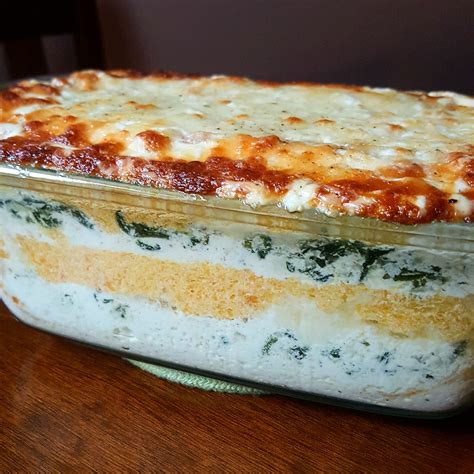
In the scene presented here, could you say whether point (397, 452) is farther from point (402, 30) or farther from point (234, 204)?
point (402, 30)

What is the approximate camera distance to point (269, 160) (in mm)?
803

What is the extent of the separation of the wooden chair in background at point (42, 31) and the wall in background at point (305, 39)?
0.46 feet

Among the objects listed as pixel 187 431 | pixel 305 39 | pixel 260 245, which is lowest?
pixel 187 431

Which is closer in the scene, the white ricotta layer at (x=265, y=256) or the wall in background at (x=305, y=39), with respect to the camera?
the white ricotta layer at (x=265, y=256)

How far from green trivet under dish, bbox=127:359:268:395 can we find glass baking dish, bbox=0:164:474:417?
2 centimetres

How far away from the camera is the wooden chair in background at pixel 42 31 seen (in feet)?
8.71

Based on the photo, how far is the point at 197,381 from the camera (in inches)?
35.2

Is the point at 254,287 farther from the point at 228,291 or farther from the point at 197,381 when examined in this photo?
the point at 197,381

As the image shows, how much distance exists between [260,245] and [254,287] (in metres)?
0.07

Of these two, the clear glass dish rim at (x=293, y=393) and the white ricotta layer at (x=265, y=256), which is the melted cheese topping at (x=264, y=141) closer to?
the white ricotta layer at (x=265, y=256)

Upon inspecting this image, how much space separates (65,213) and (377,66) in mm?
1676

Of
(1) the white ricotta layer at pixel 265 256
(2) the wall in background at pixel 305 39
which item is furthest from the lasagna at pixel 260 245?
(2) the wall in background at pixel 305 39

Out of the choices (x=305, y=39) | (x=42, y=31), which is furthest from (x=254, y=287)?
(x=42, y=31)

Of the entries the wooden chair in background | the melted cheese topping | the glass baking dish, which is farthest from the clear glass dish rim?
the wooden chair in background
